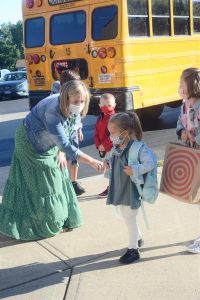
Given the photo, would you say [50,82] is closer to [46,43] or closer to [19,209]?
[46,43]

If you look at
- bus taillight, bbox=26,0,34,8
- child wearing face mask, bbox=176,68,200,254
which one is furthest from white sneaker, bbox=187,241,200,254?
bus taillight, bbox=26,0,34,8

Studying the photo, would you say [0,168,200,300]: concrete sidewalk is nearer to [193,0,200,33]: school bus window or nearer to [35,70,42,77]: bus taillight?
[35,70,42,77]: bus taillight

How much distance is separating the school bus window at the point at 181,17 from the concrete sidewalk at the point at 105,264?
5.54m

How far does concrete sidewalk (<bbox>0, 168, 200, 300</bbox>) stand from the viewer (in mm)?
2969

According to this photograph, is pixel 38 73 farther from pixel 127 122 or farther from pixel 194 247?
pixel 194 247

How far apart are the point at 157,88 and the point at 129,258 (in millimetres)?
5959

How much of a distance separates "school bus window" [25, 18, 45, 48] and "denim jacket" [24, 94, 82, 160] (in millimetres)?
5890

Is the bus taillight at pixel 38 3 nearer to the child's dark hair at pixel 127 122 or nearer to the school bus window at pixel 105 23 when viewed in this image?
the school bus window at pixel 105 23

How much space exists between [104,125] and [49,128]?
1411 millimetres

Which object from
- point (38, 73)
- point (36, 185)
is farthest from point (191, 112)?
point (38, 73)

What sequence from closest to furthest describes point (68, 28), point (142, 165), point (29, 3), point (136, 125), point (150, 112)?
point (142, 165) < point (136, 125) < point (68, 28) < point (29, 3) < point (150, 112)

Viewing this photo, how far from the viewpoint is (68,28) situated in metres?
8.82

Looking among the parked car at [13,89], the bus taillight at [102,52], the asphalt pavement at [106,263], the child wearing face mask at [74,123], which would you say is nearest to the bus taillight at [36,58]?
the bus taillight at [102,52]

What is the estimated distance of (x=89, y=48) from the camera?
27.5ft
